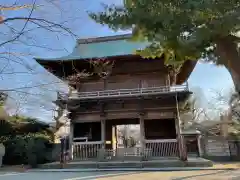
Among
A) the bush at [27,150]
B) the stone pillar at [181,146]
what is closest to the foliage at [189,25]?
the stone pillar at [181,146]

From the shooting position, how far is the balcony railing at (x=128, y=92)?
11977 millimetres

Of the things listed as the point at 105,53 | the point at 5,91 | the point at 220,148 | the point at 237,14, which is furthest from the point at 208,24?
the point at 220,148

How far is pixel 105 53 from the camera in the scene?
14.4 metres

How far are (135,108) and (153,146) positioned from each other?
219 centimetres

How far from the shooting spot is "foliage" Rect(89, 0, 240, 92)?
439 centimetres

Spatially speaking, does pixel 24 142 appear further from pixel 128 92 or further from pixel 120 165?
pixel 128 92

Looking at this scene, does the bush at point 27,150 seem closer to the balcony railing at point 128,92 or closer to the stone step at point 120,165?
the balcony railing at point 128,92

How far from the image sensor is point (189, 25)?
4.87 meters

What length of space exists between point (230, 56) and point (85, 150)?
9.54m

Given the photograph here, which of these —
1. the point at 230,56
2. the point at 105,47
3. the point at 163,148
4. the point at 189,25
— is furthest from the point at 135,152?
the point at 189,25

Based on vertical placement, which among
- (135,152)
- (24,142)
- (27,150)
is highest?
(24,142)

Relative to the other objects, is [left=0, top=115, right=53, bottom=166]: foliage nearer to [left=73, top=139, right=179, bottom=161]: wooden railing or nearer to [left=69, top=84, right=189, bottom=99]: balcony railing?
[left=73, top=139, right=179, bottom=161]: wooden railing

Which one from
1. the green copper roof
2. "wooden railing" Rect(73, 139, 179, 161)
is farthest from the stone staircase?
the green copper roof

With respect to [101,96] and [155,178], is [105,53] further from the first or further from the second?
[155,178]
